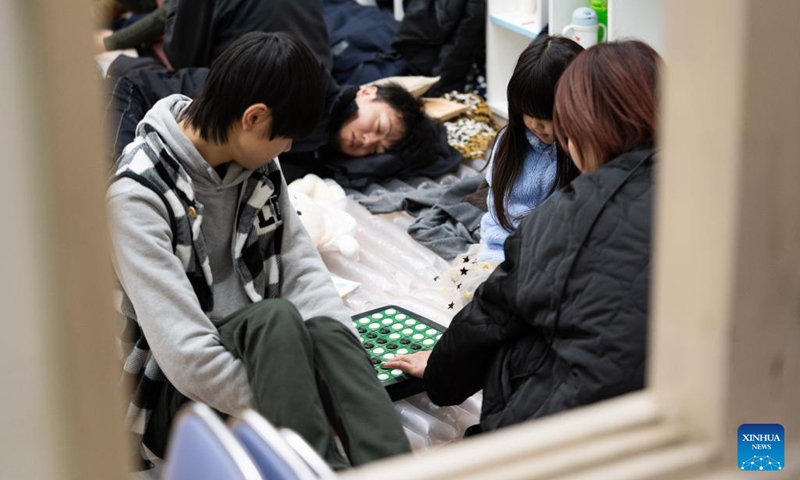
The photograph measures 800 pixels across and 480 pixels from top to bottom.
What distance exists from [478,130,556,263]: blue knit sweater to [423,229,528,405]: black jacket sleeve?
55cm

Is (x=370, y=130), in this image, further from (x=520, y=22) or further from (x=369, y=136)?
(x=520, y=22)

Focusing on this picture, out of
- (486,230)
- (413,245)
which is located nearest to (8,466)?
(486,230)

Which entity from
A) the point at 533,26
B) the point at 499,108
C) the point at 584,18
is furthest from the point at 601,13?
the point at 499,108

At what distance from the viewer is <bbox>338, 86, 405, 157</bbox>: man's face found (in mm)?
3004

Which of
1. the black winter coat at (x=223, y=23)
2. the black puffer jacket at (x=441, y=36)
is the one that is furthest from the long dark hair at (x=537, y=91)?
the black puffer jacket at (x=441, y=36)

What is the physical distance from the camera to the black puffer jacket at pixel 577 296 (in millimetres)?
1276

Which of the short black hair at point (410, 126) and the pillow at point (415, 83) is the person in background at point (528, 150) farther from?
the pillow at point (415, 83)

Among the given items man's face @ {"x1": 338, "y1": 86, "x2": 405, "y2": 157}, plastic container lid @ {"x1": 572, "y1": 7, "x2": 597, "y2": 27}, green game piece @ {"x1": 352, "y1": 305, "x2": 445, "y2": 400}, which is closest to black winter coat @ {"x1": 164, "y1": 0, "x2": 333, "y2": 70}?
man's face @ {"x1": 338, "y1": 86, "x2": 405, "y2": 157}

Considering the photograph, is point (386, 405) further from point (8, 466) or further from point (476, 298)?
point (8, 466)

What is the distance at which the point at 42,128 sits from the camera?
1.03 ft

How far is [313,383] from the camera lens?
1.50 metres

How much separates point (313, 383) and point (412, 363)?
0.40 metres

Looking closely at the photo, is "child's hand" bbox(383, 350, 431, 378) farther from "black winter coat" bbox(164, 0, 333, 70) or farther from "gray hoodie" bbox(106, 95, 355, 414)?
"black winter coat" bbox(164, 0, 333, 70)

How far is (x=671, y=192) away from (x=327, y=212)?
2224 millimetres
